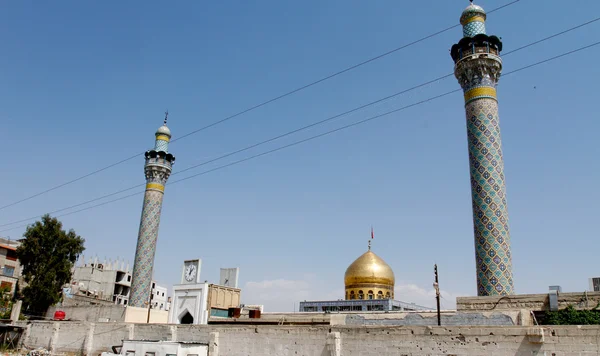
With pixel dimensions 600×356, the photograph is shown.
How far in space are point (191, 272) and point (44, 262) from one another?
9.72m

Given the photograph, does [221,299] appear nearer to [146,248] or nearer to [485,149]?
[146,248]

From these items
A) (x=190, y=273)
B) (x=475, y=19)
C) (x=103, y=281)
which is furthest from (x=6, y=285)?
(x=475, y=19)

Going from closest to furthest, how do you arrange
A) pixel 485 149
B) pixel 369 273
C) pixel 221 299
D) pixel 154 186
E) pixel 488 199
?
1. pixel 488 199
2. pixel 485 149
3. pixel 221 299
4. pixel 369 273
5. pixel 154 186

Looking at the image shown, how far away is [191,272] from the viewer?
2539 cm

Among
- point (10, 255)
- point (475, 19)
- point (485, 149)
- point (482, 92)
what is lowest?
point (10, 255)

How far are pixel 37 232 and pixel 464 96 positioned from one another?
996 inches

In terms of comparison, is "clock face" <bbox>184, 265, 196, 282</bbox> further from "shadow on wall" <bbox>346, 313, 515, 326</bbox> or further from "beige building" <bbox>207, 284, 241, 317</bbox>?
"shadow on wall" <bbox>346, 313, 515, 326</bbox>

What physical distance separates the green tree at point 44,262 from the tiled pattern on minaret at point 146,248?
424 cm

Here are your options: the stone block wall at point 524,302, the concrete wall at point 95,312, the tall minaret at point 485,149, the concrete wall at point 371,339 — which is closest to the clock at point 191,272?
the concrete wall at point 95,312

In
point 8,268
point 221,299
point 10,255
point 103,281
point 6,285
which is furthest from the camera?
point 103,281

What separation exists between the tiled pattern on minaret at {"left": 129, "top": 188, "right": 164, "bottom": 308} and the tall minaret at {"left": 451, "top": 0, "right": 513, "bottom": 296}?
19457 millimetres

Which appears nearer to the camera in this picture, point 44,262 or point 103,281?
point 44,262

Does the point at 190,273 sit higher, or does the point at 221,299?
the point at 190,273

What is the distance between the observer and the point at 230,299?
25.8m
